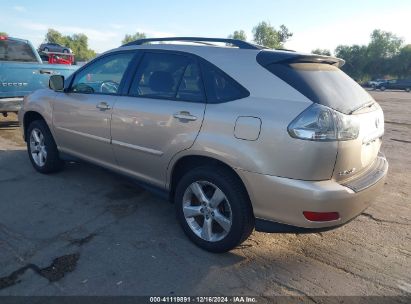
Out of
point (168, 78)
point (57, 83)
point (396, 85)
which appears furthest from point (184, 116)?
point (396, 85)

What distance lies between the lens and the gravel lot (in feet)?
8.67

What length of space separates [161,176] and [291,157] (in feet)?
4.60

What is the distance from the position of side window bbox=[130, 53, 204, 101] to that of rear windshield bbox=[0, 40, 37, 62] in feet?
17.6

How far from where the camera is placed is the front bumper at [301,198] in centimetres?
249

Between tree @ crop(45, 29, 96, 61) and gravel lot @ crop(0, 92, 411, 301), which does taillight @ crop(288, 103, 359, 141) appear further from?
tree @ crop(45, 29, 96, 61)

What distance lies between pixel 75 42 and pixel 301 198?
104m

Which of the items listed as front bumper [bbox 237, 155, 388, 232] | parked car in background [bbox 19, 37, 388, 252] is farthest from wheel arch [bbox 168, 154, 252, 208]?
front bumper [bbox 237, 155, 388, 232]

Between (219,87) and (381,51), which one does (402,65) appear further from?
→ (219,87)

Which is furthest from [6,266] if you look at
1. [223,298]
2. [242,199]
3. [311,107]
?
[311,107]

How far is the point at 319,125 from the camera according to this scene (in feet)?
8.04

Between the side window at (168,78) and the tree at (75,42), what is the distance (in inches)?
3308

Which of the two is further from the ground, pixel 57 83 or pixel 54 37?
pixel 54 37

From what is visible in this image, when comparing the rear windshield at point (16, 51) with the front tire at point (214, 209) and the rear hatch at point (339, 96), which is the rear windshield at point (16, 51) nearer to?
the front tire at point (214, 209)

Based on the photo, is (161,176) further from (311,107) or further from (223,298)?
(311,107)
